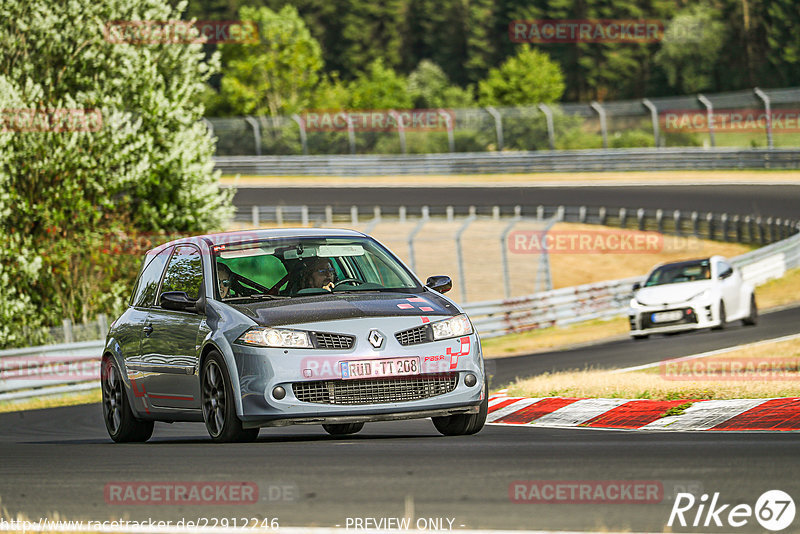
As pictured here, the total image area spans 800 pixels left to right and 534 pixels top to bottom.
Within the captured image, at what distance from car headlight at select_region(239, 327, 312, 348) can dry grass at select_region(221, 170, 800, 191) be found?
40.8 meters

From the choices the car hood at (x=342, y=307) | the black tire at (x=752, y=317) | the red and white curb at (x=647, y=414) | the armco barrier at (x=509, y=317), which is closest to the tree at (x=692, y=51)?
the armco barrier at (x=509, y=317)

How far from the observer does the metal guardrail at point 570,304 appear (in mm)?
28562

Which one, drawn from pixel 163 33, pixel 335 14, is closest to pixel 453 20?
pixel 335 14

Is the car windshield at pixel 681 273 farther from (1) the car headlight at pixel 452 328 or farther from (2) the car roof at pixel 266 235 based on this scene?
(1) the car headlight at pixel 452 328

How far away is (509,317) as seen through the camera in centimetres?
2923

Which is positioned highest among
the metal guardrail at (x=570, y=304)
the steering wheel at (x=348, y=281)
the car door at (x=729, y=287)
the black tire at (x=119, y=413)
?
the steering wheel at (x=348, y=281)

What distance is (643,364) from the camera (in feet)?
61.7

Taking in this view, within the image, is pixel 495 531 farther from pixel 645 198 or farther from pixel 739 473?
pixel 645 198

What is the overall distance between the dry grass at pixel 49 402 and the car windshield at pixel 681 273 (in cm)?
986

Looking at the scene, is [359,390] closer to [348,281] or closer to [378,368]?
[378,368]

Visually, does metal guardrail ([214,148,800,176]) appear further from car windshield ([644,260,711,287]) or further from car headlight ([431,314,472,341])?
car headlight ([431,314,472,341])

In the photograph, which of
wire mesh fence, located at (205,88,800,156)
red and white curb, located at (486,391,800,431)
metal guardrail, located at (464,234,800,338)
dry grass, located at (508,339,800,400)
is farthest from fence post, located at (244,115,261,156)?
red and white curb, located at (486,391,800,431)

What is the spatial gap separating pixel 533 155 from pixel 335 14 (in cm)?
8514

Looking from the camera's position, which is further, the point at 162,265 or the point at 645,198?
the point at 645,198
